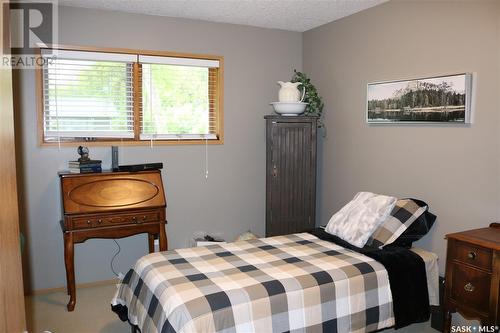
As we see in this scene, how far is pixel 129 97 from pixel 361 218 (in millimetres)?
2342

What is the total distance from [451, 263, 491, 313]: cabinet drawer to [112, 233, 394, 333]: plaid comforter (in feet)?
1.36

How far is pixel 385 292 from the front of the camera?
2514 mm

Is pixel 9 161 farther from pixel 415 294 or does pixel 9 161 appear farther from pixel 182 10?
pixel 182 10

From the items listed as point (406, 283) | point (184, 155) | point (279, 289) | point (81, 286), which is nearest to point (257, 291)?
point (279, 289)

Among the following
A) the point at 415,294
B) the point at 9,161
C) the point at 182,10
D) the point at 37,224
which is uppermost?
the point at 182,10

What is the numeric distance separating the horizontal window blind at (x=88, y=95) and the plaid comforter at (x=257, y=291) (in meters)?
1.60

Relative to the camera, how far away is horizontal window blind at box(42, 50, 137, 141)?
357cm

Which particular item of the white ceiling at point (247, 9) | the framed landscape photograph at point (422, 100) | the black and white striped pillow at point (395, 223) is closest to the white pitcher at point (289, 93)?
the white ceiling at point (247, 9)

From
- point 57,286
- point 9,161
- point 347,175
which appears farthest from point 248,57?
point 9,161

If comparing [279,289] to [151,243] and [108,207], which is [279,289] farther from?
[151,243]

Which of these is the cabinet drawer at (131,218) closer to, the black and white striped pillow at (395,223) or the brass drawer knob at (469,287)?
the black and white striped pillow at (395,223)

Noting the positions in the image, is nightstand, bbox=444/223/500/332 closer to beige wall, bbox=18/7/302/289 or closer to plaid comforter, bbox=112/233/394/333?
plaid comforter, bbox=112/233/394/333

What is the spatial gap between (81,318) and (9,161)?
2.68 m

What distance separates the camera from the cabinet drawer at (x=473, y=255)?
231 cm
